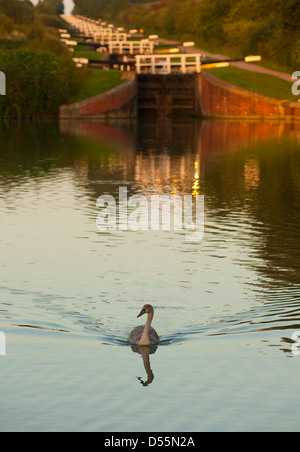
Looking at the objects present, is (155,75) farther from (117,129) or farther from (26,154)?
(26,154)

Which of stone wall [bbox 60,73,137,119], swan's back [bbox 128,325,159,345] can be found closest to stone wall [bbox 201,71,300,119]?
stone wall [bbox 60,73,137,119]

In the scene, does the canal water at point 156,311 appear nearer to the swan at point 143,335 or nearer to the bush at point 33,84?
the swan at point 143,335

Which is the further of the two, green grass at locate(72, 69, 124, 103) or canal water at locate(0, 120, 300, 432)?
green grass at locate(72, 69, 124, 103)

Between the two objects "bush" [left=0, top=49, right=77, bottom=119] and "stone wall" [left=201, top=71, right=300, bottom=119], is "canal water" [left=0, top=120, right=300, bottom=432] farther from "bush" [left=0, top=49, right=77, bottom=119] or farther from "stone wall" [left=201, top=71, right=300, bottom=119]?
"stone wall" [left=201, top=71, right=300, bottom=119]

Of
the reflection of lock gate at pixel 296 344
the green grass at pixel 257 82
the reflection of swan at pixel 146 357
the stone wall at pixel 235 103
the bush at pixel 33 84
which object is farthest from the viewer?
the green grass at pixel 257 82

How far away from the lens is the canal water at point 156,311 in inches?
462

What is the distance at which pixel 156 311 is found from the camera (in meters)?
15.9

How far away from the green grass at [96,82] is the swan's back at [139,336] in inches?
2196

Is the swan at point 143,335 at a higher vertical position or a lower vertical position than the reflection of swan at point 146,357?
higher

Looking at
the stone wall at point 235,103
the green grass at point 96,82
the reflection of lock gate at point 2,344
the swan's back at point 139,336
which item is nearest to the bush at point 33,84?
the green grass at point 96,82

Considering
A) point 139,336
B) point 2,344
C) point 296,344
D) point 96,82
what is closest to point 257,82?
point 96,82

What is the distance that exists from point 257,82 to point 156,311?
193 ft

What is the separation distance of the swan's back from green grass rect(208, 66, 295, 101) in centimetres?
5690

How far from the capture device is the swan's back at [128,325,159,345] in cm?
1408
